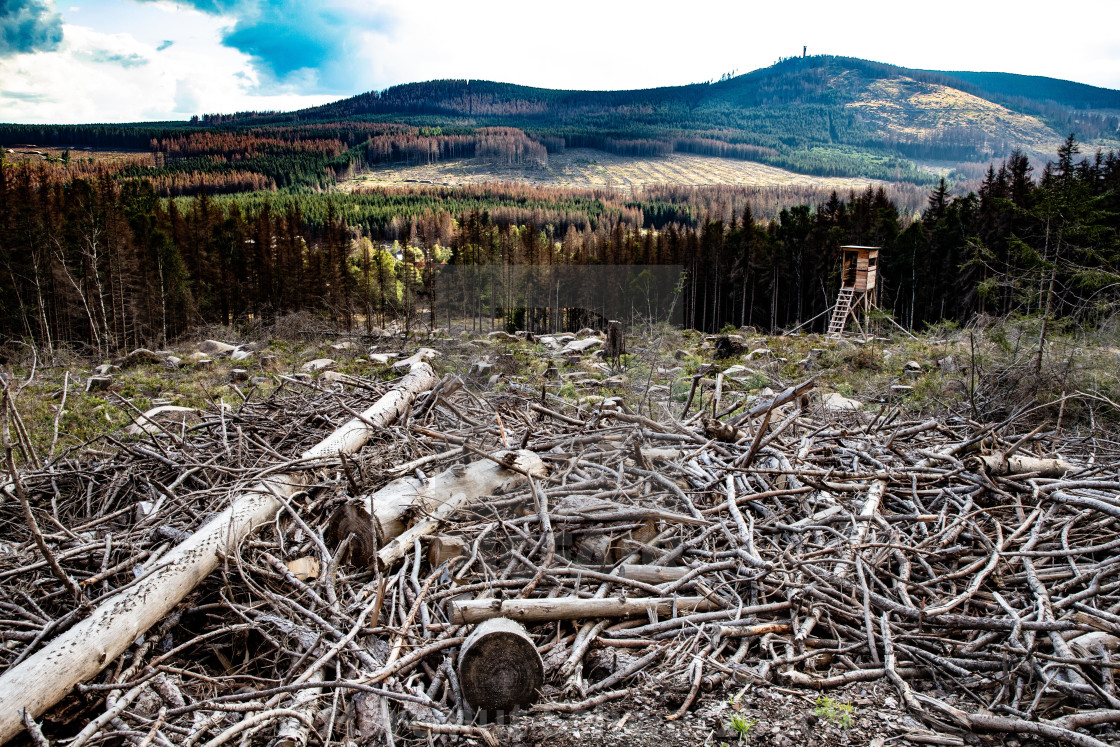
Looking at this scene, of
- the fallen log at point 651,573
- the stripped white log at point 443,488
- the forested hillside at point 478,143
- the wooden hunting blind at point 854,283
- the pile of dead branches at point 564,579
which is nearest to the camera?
the pile of dead branches at point 564,579

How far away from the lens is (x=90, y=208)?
2773cm

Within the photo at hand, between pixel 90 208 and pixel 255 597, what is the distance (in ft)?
107

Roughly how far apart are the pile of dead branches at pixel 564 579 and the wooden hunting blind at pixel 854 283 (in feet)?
71.7

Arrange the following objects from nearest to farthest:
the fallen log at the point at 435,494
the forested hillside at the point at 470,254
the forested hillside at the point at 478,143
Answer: the fallen log at the point at 435,494
the forested hillside at the point at 470,254
the forested hillside at the point at 478,143

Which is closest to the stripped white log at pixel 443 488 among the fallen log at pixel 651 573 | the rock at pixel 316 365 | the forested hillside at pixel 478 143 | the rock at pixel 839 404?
the fallen log at pixel 651 573

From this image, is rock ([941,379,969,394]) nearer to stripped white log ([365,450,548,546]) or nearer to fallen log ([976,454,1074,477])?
fallen log ([976,454,1074,477])

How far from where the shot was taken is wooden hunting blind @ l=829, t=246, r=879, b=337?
2615cm

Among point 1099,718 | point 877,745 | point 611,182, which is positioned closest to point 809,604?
point 877,745

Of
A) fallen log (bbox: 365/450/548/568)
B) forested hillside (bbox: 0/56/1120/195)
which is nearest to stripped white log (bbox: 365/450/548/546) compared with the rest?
fallen log (bbox: 365/450/548/568)

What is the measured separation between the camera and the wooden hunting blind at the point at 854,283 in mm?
26153

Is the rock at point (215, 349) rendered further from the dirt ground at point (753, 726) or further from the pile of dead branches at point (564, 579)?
the dirt ground at point (753, 726)

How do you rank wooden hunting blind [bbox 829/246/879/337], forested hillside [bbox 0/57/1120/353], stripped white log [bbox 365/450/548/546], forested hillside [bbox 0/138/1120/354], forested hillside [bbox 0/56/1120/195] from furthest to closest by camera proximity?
forested hillside [bbox 0/56/1120/195]
forested hillside [bbox 0/138/1120/354]
wooden hunting blind [bbox 829/246/879/337]
forested hillside [bbox 0/57/1120/353]
stripped white log [bbox 365/450/548/546]

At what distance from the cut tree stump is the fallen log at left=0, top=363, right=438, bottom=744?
200 cm

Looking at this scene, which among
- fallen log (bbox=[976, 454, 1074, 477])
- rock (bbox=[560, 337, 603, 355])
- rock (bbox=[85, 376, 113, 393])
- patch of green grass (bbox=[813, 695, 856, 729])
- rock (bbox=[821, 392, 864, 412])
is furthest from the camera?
rock (bbox=[560, 337, 603, 355])
